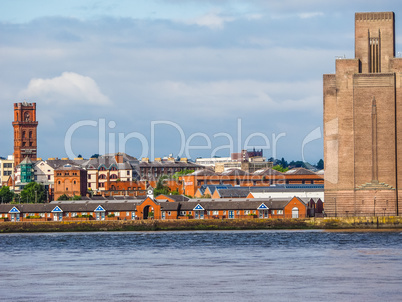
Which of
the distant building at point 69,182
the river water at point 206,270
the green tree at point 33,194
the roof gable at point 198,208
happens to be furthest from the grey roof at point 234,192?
the river water at point 206,270

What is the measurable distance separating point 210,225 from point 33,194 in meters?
55.3

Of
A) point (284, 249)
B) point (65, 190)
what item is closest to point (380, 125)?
point (284, 249)

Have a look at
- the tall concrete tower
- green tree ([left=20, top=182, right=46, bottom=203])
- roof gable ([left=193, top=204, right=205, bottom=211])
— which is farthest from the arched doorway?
green tree ([left=20, top=182, right=46, bottom=203])

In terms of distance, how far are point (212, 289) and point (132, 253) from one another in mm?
25881

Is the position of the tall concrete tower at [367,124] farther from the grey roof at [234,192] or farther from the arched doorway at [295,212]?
the grey roof at [234,192]

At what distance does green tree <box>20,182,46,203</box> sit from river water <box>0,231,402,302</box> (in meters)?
75.9

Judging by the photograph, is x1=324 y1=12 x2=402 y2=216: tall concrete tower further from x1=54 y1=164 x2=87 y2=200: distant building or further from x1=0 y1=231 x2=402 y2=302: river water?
x1=54 y1=164 x2=87 y2=200: distant building

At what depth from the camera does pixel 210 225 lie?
11944 centimetres

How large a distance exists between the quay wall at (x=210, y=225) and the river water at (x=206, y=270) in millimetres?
27208

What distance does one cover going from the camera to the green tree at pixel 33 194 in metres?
164

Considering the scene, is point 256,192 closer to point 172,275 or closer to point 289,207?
point 289,207

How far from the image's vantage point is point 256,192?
150 m

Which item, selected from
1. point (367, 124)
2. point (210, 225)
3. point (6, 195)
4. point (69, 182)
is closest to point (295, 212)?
point (210, 225)

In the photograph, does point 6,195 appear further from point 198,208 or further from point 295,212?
point 295,212
